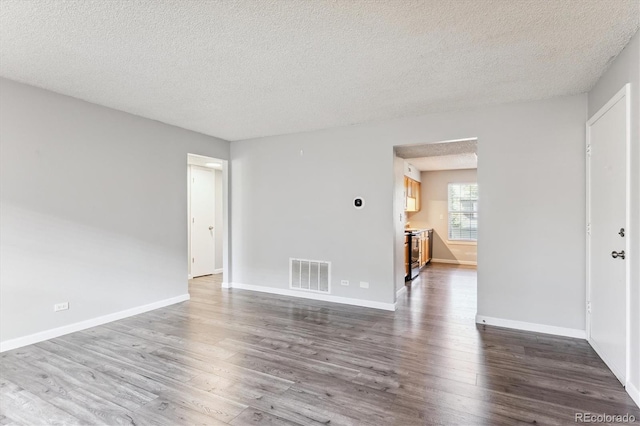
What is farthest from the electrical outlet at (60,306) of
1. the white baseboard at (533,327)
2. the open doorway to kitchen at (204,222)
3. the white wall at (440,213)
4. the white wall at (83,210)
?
the white wall at (440,213)

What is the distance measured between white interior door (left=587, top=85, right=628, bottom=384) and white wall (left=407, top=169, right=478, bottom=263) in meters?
5.28

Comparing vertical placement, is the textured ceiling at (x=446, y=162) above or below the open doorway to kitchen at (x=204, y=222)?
above

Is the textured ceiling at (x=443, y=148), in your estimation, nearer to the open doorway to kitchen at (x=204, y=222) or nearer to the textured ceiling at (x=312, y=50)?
the textured ceiling at (x=312, y=50)

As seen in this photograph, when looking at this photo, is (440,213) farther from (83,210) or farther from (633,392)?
(83,210)

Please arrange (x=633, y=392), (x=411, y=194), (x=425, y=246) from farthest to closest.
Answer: (x=425, y=246) < (x=411, y=194) < (x=633, y=392)

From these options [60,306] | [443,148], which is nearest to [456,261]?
[443,148]

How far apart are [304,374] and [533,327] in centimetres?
267

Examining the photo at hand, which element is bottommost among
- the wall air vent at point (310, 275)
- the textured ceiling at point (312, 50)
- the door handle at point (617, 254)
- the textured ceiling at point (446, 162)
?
the wall air vent at point (310, 275)

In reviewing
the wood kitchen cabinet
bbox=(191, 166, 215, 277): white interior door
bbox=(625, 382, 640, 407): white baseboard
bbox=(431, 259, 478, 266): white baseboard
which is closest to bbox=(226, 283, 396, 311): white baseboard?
bbox=(191, 166, 215, 277): white interior door

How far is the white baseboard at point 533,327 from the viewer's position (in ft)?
11.4

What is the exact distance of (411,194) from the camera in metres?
7.91

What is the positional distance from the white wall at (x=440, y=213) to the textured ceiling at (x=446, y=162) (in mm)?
294

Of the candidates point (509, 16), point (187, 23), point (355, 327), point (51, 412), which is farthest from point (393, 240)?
point (51, 412)

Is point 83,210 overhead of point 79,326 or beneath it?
overhead
